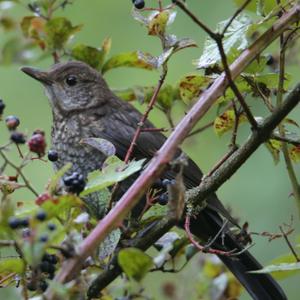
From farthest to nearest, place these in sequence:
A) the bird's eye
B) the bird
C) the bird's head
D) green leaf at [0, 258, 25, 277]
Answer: the bird's eye < the bird's head < the bird < green leaf at [0, 258, 25, 277]

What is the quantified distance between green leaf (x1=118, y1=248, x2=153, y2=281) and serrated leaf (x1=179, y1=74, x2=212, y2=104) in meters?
0.93

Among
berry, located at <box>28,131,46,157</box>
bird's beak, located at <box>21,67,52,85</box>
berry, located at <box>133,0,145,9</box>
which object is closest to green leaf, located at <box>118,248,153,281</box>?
berry, located at <box>28,131,46,157</box>

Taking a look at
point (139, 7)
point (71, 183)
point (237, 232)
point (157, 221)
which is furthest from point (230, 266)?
point (71, 183)

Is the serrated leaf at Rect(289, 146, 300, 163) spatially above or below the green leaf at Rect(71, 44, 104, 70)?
above

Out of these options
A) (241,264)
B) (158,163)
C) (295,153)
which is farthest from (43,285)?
(241,264)

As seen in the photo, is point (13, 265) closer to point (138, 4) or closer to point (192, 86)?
point (192, 86)

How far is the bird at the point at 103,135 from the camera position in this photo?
3.46m

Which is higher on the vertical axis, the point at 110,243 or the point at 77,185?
the point at 77,185

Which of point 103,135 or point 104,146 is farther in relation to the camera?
point 103,135

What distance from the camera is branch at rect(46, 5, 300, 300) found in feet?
5.44

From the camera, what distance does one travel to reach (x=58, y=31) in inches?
127

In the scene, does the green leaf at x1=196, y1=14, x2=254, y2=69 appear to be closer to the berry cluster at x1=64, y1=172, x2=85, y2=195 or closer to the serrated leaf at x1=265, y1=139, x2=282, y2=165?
the serrated leaf at x1=265, y1=139, x2=282, y2=165

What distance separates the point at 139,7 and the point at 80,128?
1464 mm

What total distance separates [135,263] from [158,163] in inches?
9.1
